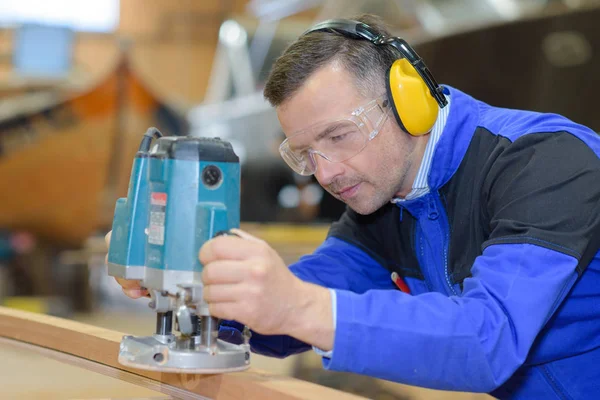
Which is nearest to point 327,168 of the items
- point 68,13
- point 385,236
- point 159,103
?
point 385,236

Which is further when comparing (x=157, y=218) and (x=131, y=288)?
(x=131, y=288)

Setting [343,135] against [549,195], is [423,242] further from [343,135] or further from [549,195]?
[549,195]

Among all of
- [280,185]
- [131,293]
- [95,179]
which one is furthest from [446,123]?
[95,179]

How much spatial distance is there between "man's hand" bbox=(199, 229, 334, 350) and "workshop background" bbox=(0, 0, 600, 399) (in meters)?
0.37

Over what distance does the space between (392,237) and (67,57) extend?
9.07 metres

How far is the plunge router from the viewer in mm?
1029

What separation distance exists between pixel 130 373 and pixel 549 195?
792 millimetres

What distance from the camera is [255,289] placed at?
0.93 meters

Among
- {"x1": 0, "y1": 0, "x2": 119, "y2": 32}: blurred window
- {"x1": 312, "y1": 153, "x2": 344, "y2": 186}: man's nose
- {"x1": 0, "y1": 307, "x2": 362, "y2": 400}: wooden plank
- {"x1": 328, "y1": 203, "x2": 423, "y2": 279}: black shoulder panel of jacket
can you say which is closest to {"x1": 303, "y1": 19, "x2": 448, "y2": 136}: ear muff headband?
{"x1": 312, "y1": 153, "x2": 344, "y2": 186}: man's nose

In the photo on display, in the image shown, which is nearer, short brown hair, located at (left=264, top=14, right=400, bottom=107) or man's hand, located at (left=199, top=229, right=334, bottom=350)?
man's hand, located at (left=199, top=229, right=334, bottom=350)

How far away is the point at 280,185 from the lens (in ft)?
23.9

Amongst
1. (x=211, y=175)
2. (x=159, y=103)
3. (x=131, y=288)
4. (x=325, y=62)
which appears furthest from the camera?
(x=159, y=103)

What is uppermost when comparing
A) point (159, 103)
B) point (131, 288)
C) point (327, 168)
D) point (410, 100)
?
point (159, 103)

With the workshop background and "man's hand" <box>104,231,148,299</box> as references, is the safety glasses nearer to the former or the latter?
"man's hand" <box>104,231,148,299</box>
